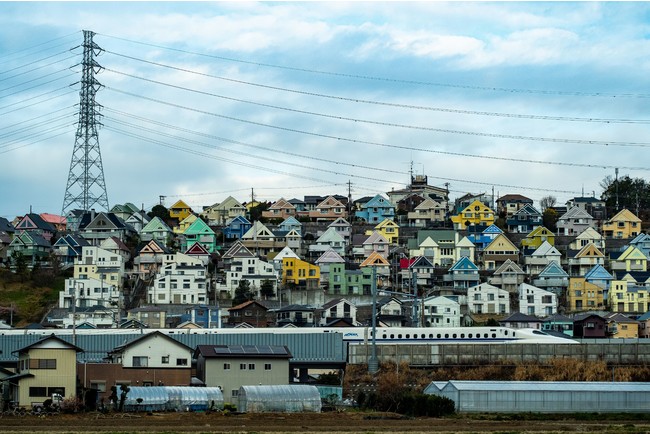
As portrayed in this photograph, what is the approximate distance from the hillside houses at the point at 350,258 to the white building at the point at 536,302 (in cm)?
8

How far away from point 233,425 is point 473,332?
34674 millimetres

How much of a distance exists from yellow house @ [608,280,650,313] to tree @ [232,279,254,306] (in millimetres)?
29694

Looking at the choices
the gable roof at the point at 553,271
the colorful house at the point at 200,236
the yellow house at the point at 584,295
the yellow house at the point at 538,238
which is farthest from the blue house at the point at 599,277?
the colorful house at the point at 200,236

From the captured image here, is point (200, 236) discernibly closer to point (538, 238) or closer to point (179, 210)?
point (179, 210)

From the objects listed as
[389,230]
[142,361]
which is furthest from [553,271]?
[142,361]

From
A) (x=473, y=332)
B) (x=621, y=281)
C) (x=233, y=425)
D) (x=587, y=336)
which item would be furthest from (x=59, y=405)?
(x=621, y=281)

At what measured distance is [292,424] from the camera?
43.6m

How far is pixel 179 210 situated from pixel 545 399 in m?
91.6

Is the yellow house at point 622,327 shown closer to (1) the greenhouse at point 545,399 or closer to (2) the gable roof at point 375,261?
(2) the gable roof at point 375,261

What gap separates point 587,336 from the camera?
281ft

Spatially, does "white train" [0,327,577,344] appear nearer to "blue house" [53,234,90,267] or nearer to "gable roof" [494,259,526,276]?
"gable roof" [494,259,526,276]

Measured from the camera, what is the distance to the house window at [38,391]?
165ft

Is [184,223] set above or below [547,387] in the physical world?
above

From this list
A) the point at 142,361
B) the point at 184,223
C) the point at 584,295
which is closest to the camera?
the point at 142,361
